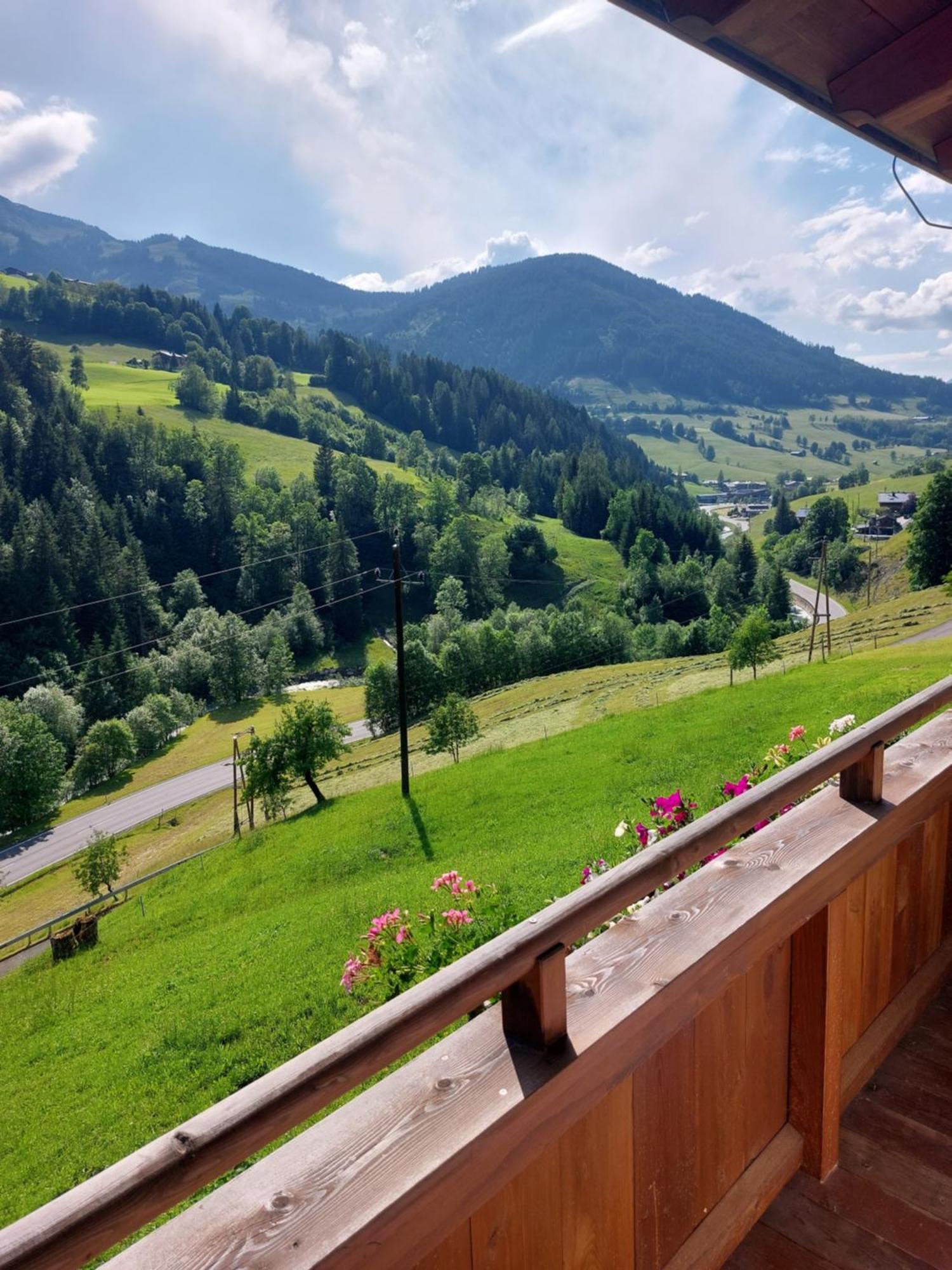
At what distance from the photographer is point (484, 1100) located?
112cm

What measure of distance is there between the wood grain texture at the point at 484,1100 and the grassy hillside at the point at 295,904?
4.88m

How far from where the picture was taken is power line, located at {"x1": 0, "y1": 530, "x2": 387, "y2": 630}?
6575 centimetres

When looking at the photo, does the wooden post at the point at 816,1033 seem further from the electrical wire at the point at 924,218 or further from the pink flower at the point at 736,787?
the electrical wire at the point at 924,218

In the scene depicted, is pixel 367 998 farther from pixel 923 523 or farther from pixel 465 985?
pixel 923 523

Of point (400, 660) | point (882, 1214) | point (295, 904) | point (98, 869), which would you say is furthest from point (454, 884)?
point (98, 869)

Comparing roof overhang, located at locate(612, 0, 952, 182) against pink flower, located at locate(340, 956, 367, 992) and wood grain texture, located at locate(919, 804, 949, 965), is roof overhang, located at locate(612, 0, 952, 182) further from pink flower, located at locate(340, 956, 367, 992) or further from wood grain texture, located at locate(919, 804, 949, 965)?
pink flower, located at locate(340, 956, 367, 992)

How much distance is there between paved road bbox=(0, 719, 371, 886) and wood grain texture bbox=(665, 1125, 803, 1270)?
4312 cm

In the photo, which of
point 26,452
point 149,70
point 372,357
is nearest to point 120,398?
point 26,452

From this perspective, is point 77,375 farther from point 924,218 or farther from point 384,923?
point 924,218

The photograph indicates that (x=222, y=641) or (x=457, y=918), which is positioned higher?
(x=457, y=918)

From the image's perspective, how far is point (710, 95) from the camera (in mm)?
2406

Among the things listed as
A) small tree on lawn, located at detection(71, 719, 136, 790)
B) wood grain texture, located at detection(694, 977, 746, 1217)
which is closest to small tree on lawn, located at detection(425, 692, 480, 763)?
wood grain texture, located at detection(694, 977, 746, 1217)

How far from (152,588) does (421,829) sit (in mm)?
62807

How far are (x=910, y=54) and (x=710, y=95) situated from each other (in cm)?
84
